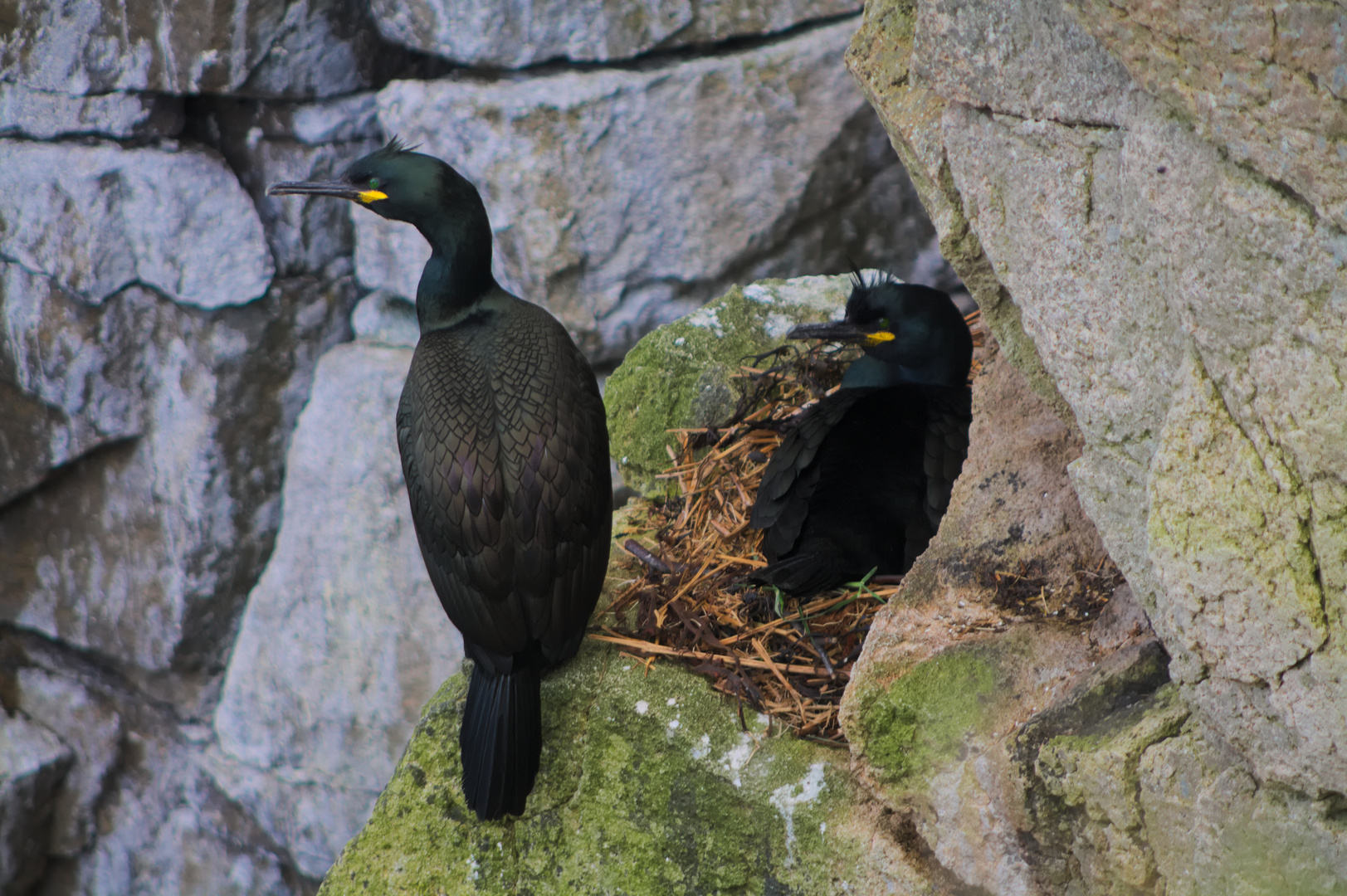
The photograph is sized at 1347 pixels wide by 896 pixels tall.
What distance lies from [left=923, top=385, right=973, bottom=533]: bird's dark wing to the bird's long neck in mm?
998

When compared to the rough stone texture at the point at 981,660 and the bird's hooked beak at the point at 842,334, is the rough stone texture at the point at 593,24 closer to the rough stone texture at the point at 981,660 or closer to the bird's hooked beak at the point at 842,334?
the bird's hooked beak at the point at 842,334

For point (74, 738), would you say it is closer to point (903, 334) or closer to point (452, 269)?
point (452, 269)

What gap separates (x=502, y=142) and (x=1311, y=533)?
10.8 feet

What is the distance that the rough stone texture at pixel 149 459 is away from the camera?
439cm

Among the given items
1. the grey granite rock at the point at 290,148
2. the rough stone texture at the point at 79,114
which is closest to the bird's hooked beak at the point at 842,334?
the grey granite rock at the point at 290,148

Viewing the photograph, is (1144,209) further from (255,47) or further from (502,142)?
(255,47)

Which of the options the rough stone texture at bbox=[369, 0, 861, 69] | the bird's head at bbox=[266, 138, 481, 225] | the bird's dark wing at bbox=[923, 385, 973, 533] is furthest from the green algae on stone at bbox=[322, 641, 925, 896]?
the rough stone texture at bbox=[369, 0, 861, 69]

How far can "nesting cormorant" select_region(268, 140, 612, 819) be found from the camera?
192 centimetres

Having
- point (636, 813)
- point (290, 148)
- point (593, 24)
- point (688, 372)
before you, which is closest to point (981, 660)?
point (636, 813)

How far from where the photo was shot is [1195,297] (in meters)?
1.13

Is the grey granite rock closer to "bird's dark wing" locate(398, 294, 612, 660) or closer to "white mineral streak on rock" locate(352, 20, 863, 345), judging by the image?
"white mineral streak on rock" locate(352, 20, 863, 345)

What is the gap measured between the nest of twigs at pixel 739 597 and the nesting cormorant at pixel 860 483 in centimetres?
7

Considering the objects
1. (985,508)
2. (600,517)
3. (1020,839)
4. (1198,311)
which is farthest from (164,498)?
(1198,311)

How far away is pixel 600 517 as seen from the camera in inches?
84.0
